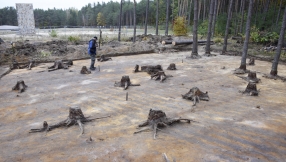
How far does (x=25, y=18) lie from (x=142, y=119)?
33076 mm

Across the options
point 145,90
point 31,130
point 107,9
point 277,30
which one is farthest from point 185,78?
point 107,9

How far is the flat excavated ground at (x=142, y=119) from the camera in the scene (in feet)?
15.0

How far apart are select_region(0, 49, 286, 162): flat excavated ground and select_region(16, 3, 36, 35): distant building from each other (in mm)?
24881

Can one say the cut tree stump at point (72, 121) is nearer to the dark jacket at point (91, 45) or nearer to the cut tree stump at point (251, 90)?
the cut tree stump at point (251, 90)

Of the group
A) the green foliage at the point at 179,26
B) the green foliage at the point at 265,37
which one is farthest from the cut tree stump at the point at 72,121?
the green foliage at the point at 179,26

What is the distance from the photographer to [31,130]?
5.66 m

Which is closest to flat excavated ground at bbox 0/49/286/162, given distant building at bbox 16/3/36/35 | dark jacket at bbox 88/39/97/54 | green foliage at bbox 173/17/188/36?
dark jacket at bbox 88/39/97/54

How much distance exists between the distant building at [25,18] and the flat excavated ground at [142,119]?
81.6 feet

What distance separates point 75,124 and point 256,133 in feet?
14.7

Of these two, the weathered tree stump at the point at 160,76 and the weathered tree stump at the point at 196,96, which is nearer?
the weathered tree stump at the point at 196,96

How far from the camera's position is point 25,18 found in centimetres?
3275

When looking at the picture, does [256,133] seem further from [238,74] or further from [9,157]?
[238,74]

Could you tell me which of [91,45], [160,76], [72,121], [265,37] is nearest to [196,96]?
[160,76]

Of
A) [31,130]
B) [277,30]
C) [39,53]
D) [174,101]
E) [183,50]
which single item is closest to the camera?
[31,130]
